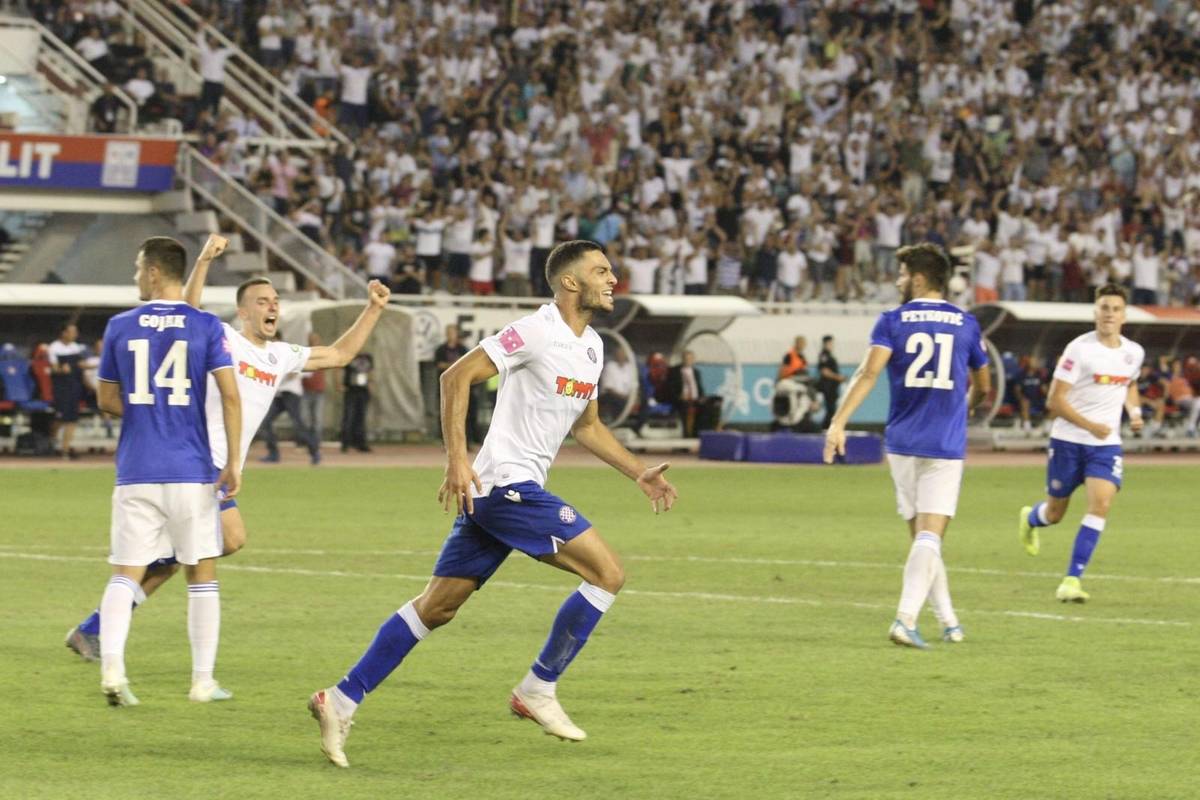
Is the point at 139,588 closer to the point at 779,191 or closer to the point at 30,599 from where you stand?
the point at 30,599

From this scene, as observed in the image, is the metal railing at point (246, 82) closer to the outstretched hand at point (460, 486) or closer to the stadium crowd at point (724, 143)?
the stadium crowd at point (724, 143)

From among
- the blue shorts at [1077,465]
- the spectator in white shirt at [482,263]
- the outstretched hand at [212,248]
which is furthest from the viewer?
the spectator in white shirt at [482,263]

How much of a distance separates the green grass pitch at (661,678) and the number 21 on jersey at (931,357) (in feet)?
4.91

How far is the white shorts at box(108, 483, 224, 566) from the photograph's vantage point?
9297mm

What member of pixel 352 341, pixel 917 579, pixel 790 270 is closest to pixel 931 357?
pixel 917 579

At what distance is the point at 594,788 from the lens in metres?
7.70

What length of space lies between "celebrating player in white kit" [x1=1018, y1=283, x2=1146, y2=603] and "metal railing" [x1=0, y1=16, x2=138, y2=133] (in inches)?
917

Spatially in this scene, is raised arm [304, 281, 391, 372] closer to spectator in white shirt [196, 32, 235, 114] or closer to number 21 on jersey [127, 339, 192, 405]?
number 21 on jersey [127, 339, 192, 405]

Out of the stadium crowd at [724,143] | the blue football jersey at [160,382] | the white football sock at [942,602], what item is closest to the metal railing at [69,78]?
the stadium crowd at [724,143]

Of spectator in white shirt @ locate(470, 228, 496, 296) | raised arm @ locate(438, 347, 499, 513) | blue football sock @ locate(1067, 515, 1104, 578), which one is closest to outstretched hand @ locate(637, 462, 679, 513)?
raised arm @ locate(438, 347, 499, 513)

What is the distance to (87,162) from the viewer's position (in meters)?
33.9

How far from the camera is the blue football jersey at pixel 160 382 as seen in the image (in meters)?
9.30

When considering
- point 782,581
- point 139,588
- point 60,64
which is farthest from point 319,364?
point 60,64

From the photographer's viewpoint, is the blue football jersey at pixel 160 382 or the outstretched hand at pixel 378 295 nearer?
the blue football jersey at pixel 160 382
